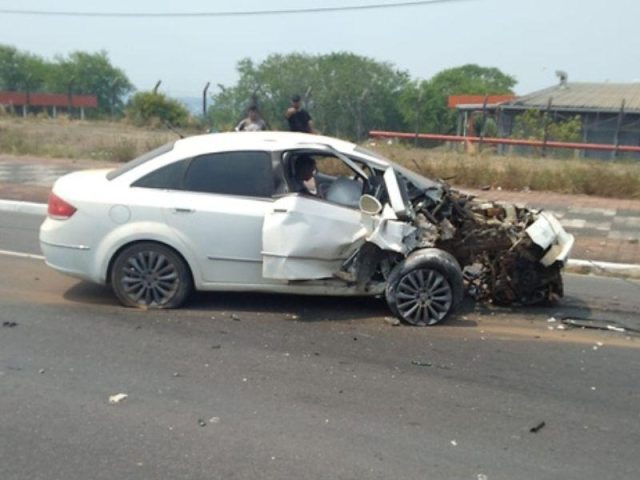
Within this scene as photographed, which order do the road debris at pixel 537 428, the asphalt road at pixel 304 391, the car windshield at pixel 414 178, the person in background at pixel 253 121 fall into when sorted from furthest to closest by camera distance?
the person in background at pixel 253 121, the car windshield at pixel 414 178, the road debris at pixel 537 428, the asphalt road at pixel 304 391

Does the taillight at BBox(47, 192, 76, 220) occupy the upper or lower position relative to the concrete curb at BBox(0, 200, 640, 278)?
upper

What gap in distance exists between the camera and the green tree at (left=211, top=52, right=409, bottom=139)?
2334 cm

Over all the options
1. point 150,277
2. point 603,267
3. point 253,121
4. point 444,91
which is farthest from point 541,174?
point 444,91

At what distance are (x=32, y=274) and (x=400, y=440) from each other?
5344mm

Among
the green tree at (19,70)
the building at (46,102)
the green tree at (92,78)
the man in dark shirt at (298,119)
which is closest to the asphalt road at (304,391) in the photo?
the man in dark shirt at (298,119)

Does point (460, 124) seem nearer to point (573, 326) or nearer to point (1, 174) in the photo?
point (1, 174)

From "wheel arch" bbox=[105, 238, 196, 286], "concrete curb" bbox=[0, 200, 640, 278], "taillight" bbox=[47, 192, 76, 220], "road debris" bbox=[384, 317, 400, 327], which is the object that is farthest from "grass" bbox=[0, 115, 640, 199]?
"taillight" bbox=[47, 192, 76, 220]

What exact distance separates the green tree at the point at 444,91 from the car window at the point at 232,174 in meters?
13.6

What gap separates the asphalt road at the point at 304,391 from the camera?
4270 mm

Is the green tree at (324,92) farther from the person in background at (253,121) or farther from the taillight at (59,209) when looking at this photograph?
the taillight at (59,209)

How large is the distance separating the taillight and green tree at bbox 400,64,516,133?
A: 46.5 ft

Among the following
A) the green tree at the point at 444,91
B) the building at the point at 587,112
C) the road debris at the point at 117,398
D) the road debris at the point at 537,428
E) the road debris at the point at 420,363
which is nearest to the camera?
the road debris at the point at 537,428

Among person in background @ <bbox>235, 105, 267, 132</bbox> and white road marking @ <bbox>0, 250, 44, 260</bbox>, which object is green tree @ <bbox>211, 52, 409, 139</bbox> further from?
white road marking @ <bbox>0, 250, 44, 260</bbox>

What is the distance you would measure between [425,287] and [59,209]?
3.41 meters
